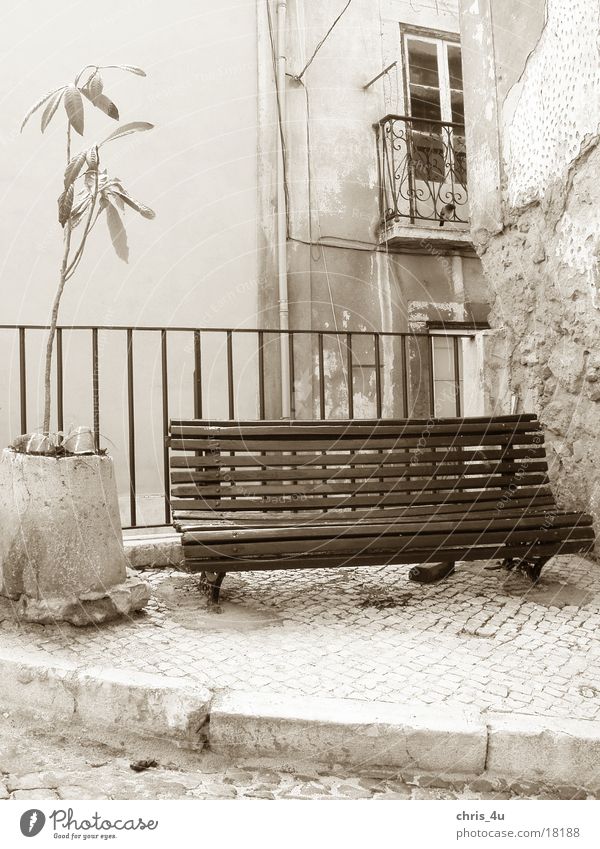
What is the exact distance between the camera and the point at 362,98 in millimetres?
9070

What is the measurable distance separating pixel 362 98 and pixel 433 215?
1.76 m

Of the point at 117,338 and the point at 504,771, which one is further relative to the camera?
the point at 117,338

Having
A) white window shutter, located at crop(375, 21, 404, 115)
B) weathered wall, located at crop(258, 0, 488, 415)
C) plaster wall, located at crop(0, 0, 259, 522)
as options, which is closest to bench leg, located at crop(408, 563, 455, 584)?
plaster wall, located at crop(0, 0, 259, 522)

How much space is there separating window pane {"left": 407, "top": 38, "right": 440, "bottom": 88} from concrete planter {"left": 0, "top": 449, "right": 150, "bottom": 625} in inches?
332

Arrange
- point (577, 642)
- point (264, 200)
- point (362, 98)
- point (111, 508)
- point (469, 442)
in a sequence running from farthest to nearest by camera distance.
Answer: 1. point (362, 98)
2. point (264, 200)
3. point (469, 442)
4. point (111, 508)
5. point (577, 642)

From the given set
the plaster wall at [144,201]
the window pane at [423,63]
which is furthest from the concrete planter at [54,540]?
the window pane at [423,63]

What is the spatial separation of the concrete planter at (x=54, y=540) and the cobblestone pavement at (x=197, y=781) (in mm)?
800

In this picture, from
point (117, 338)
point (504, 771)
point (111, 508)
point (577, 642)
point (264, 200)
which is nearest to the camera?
point (504, 771)

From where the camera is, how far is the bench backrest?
11.8 ft

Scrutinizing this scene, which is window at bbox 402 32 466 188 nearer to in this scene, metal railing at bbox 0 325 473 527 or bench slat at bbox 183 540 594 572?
metal railing at bbox 0 325 473 527

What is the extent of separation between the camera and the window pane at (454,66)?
975 centimetres

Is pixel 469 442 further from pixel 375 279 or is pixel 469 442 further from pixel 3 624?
pixel 375 279

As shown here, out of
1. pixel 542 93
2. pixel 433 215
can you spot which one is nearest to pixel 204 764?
pixel 542 93

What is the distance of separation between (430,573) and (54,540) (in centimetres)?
204
